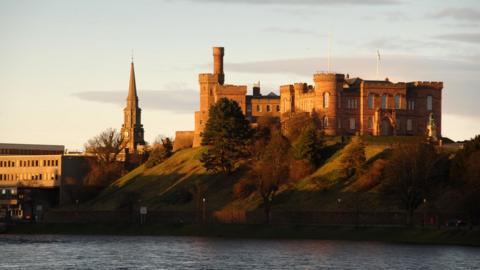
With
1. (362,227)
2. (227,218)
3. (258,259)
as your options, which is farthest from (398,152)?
(258,259)

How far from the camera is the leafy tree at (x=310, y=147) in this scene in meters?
181

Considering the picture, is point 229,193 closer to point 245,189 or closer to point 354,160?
point 245,189

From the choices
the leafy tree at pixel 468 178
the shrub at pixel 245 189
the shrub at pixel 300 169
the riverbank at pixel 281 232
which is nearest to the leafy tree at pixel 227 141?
the shrub at pixel 300 169

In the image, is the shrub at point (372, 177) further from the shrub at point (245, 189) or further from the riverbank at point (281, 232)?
the shrub at point (245, 189)

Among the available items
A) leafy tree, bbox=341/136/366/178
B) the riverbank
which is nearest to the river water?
the riverbank

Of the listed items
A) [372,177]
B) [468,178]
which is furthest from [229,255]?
[372,177]

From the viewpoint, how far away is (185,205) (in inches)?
7111

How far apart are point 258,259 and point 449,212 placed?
111ft

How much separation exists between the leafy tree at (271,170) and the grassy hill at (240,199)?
6.42 feet

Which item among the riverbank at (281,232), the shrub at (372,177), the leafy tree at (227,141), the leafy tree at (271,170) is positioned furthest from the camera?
the leafy tree at (227,141)

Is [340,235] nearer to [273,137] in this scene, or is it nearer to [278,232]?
[278,232]

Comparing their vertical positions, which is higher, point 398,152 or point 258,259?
point 398,152

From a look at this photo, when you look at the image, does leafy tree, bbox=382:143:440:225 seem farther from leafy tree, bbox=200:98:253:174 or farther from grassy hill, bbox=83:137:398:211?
leafy tree, bbox=200:98:253:174

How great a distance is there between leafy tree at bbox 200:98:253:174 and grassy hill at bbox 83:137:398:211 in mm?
1824
